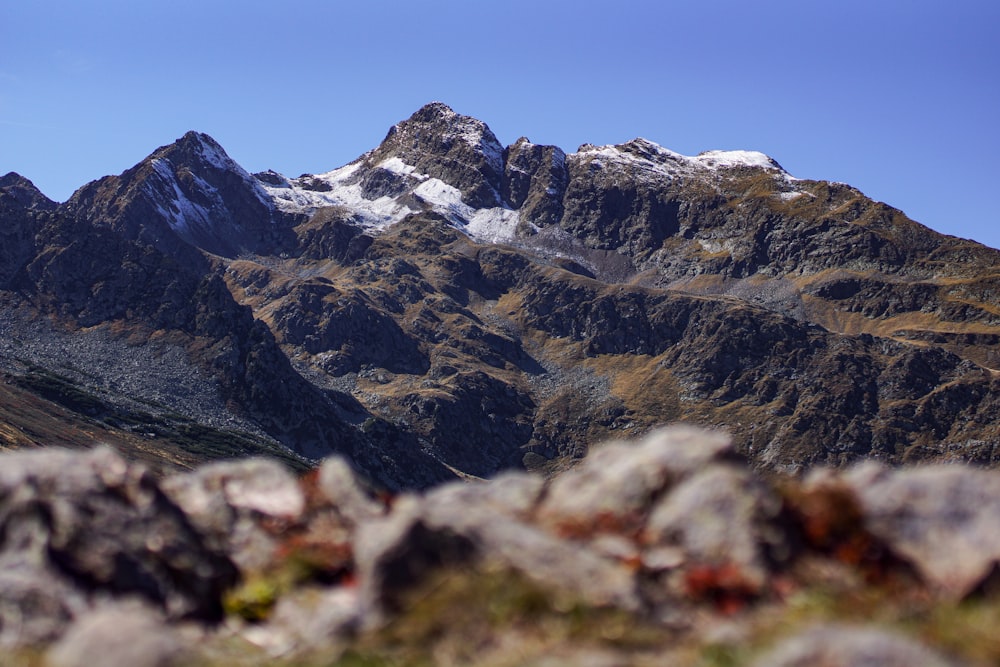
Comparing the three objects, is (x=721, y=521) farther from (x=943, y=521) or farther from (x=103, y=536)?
(x=103, y=536)

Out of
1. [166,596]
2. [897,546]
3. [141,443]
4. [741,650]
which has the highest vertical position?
[897,546]

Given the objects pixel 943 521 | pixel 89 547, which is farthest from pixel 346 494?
pixel 943 521

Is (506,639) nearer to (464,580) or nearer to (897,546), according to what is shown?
(464,580)

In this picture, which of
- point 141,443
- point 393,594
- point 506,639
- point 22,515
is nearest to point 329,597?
point 393,594

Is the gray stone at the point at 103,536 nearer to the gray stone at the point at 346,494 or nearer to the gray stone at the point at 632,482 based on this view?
the gray stone at the point at 346,494

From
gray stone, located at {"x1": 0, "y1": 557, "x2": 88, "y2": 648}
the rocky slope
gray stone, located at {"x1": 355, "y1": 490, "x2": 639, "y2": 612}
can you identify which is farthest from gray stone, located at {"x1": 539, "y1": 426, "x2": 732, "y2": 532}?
gray stone, located at {"x1": 0, "y1": 557, "x2": 88, "y2": 648}

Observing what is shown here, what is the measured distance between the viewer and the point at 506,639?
15680 millimetres

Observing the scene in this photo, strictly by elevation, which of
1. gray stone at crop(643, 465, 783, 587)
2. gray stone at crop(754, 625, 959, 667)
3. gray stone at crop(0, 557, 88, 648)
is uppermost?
gray stone at crop(643, 465, 783, 587)

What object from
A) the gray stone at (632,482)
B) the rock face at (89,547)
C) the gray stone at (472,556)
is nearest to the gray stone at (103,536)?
the rock face at (89,547)

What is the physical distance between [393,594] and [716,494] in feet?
19.5

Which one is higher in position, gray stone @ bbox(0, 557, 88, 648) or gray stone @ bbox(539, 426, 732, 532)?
gray stone @ bbox(539, 426, 732, 532)

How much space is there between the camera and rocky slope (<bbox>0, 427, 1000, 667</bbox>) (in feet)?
50.2

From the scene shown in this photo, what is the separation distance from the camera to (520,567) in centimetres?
1717

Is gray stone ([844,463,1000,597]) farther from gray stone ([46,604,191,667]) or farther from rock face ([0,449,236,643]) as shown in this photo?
rock face ([0,449,236,643])
